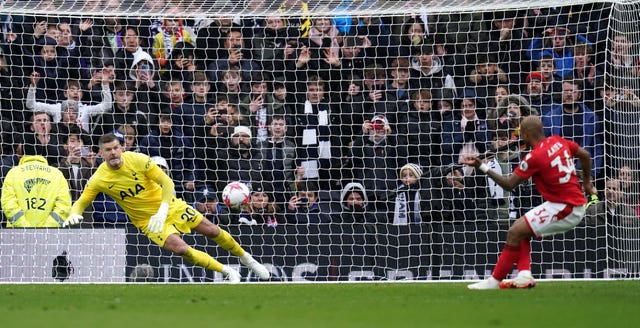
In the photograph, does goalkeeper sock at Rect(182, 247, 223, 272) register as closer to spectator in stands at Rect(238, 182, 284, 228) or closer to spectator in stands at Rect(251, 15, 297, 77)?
spectator in stands at Rect(238, 182, 284, 228)

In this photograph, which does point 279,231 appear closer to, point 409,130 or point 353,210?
point 353,210

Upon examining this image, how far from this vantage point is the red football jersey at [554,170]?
10883 mm

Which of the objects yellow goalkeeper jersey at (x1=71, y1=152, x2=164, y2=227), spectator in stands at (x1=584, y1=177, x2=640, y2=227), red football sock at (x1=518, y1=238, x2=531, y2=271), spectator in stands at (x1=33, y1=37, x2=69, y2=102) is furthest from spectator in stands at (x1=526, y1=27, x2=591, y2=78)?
spectator in stands at (x1=33, y1=37, x2=69, y2=102)

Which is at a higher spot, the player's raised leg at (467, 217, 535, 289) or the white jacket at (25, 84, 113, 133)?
the white jacket at (25, 84, 113, 133)

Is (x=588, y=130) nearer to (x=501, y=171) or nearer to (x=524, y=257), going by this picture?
(x=501, y=171)

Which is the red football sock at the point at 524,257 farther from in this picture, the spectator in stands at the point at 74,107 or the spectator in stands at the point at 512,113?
the spectator in stands at the point at 74,107

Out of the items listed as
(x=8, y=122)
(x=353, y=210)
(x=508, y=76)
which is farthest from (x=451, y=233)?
(x=8, y=122)

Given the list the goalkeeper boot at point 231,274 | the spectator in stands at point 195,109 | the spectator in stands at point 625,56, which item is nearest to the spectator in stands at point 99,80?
the spectator in stands at point 195,109

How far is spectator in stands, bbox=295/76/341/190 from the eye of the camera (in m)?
15.9

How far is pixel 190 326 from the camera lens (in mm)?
7488

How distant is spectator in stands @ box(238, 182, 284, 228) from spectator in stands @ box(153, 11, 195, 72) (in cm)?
249

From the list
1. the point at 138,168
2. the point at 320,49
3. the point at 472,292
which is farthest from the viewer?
the point at 320,49

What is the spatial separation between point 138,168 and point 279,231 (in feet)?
7.43

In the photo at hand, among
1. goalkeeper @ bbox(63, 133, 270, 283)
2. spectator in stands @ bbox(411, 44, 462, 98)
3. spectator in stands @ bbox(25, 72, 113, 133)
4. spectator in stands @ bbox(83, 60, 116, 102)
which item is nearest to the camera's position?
goalkeeper @ bbox(63, 133, 270, 283)
